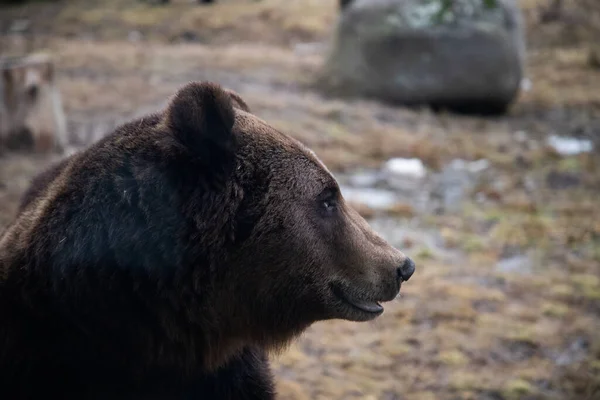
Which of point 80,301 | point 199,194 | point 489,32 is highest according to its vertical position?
point 199,194

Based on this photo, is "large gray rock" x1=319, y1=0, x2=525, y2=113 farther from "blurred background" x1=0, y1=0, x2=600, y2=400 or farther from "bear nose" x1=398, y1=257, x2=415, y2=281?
"bear nose" x1=398, y1=257, x2=415, y2=281

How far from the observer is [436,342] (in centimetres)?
559

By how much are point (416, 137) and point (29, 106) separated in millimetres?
5131

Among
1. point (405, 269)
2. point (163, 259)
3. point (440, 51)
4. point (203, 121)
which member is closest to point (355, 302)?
point (405, 269)

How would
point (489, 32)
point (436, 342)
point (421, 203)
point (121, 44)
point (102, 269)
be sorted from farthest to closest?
point (121, 44) → point (489, 32) → point (421, 203) → point (436, 342) → point (102, 269)

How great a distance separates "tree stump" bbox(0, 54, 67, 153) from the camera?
8164 mm

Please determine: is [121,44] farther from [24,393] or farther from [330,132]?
[24,393]

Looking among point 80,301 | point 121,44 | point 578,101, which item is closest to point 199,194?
point 80,301

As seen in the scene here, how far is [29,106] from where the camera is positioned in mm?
→ 8320

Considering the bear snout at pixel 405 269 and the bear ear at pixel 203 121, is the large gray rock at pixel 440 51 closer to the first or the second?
the bear snout at pixel 405 269

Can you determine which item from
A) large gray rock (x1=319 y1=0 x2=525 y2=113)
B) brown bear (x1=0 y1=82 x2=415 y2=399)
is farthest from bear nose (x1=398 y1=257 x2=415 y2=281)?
large gray rock (x1=319 y1=0 x2=525 y2=113)

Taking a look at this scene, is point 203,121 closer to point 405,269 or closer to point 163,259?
point 163,259

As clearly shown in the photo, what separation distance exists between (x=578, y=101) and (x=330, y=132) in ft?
17.1

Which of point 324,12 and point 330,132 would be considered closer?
point 330,132
